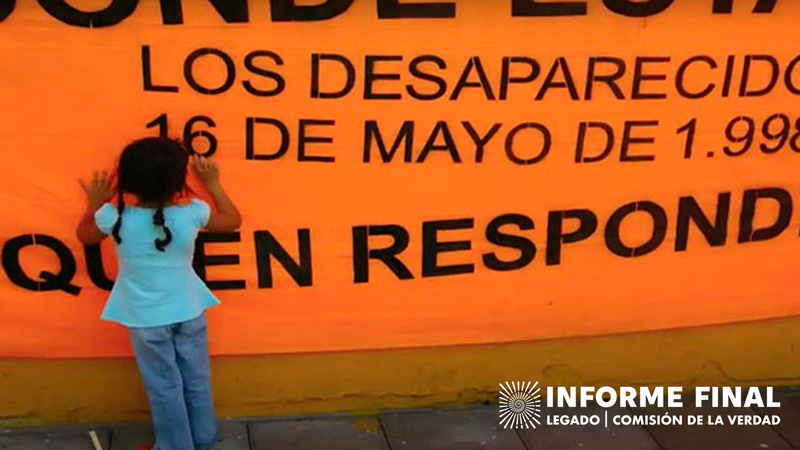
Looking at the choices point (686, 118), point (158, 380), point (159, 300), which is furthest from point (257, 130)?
point (686, 118)

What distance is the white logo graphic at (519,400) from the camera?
3709 mm

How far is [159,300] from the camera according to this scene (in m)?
2.98

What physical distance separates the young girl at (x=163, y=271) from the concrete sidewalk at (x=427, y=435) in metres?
0.28

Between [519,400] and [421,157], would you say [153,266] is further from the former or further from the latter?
[519,400]

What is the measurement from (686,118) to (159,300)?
216 cm

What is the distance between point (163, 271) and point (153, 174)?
0.35 m

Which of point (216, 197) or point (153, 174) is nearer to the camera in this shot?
point (153, 174)

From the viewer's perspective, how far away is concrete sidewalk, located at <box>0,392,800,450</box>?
11.3ft

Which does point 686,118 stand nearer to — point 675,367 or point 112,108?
point 675,367

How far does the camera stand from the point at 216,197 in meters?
3.11

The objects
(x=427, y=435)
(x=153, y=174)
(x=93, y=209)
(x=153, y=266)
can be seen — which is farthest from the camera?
(x=427, y=435)

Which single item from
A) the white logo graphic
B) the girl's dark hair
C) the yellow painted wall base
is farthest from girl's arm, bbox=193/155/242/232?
the white logo graphic

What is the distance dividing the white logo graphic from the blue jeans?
1.27 meters

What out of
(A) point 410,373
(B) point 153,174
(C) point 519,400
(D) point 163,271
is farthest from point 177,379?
(C) point 519,400
